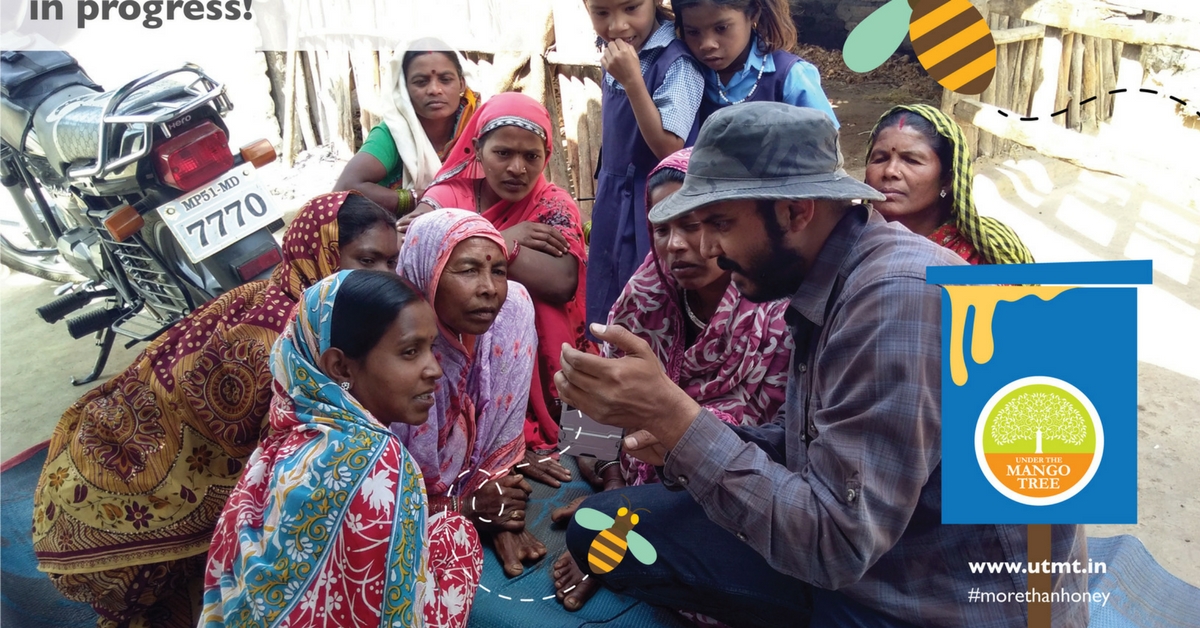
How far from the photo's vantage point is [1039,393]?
1.42 m

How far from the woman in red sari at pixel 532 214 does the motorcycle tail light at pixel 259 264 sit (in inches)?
31.4

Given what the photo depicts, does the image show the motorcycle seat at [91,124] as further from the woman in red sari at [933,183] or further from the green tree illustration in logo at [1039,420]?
the green tree illustration in logo at [1039,420]

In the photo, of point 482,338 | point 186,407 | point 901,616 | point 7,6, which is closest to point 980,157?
point 482,338

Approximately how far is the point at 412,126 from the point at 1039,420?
3.16 metres

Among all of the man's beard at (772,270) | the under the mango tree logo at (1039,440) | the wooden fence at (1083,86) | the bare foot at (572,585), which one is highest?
the wooden fence at (1083,86)

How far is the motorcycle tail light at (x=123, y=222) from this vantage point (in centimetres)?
346

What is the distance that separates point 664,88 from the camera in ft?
9.12

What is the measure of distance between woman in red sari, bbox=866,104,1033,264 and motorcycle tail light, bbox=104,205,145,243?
3.13 m

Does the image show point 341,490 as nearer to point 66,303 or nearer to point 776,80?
point 776,80

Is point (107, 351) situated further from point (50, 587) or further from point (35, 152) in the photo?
point (50, 587)

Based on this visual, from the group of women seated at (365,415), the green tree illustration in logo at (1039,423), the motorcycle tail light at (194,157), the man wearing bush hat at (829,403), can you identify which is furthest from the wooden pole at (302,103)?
the green tree illustration in logo at (1039,423)

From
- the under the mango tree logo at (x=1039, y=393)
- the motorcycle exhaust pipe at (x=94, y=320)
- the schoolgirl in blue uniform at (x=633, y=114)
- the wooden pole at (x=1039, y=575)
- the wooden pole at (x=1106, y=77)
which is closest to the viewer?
the under the mango tree logo at (x=1039, y=393)

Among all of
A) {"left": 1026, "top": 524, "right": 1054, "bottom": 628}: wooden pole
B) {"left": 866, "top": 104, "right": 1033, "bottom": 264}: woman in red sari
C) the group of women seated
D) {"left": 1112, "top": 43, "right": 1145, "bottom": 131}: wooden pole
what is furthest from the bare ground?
{"left": 1026, "top": 524, "right": 1054, "bottom": 628}: wooden pole

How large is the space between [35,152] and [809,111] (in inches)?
141
